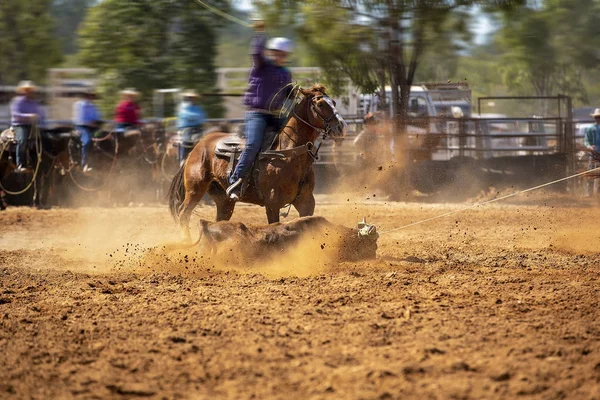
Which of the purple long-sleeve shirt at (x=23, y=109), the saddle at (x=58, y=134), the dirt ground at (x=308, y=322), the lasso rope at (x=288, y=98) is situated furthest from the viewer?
the saddle at (x=58, y=134)

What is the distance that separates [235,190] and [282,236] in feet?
3.00

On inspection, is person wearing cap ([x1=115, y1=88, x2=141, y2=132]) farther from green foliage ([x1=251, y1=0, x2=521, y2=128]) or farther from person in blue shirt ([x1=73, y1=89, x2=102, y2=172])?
green foliage ([x1=251, y1=0, x2=521, y2=128])

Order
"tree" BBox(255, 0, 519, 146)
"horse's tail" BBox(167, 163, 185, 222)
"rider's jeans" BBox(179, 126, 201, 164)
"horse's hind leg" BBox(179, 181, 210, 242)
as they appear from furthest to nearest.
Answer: "tree" BBox(255, 0, 519, 146), "rider's jeans" BBox(179, 126, 201, 164), "horse's tail" BBox(167, 163, 185, 222), "horse's hind leg" BBox(179, 181, 210, 242)

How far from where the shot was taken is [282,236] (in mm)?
8711

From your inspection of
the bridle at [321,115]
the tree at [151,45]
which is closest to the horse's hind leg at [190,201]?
the bridle at [321,115]

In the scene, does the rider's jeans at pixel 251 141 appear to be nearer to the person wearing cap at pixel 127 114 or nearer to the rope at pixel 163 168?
the rope at pixel 163 168

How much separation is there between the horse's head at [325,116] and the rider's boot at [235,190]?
3.36 ft

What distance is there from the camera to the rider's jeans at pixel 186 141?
16.0 meters

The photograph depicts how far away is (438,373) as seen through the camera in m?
4.74

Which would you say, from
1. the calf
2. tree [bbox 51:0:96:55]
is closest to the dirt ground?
the calf

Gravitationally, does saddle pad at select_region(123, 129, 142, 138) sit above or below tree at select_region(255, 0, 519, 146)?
below

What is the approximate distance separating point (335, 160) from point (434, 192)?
2.33 m

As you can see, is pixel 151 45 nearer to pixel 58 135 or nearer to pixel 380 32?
pixel 58 135

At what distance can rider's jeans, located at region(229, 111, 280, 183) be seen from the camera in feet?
30.1
